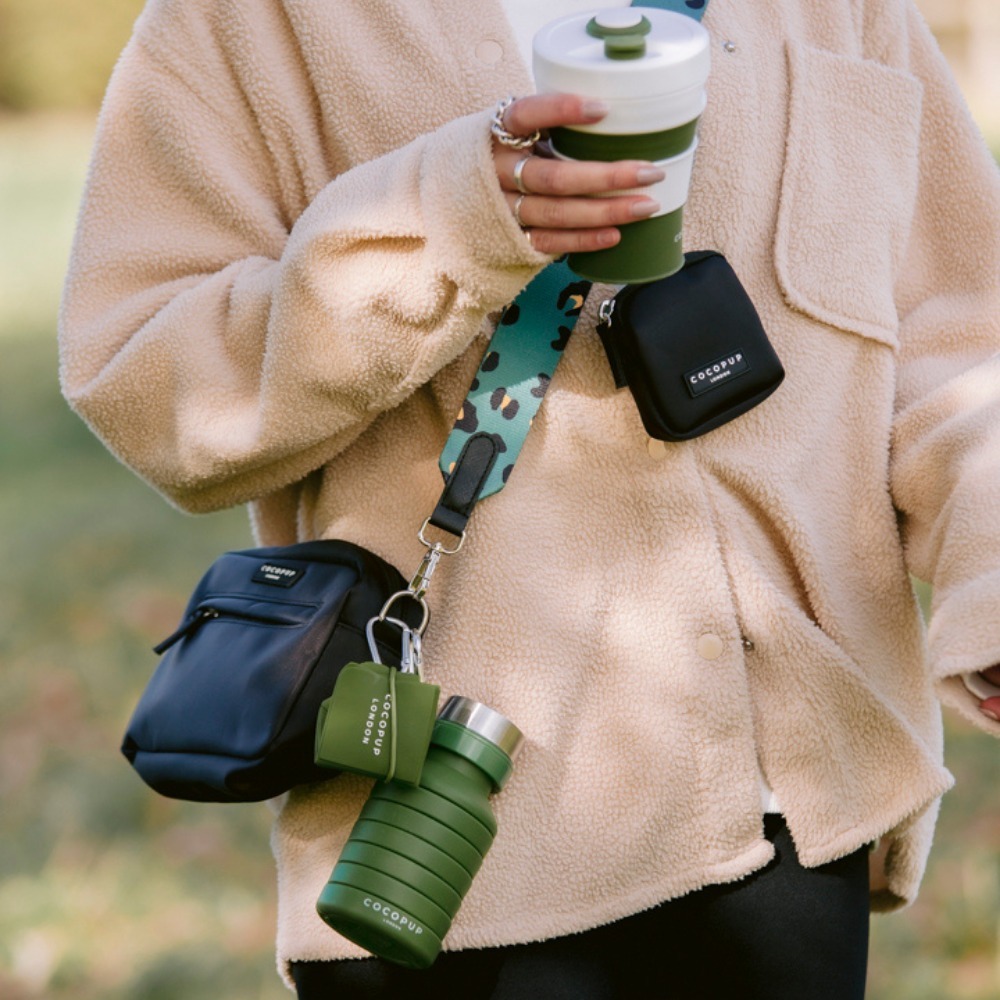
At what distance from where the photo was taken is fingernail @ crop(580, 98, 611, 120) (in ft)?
3.98

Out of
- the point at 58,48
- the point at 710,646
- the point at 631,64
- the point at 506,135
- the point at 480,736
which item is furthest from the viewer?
the point at 58,48

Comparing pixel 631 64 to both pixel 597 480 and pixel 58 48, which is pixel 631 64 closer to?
pixel 597 480

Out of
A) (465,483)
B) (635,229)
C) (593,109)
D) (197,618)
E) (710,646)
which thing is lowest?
(710,646)

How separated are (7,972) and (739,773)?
6.98 feet

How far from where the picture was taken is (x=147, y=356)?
5.14 feet

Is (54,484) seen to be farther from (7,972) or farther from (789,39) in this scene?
(789,39)

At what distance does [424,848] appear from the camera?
139 centimetres

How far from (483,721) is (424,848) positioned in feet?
0.48

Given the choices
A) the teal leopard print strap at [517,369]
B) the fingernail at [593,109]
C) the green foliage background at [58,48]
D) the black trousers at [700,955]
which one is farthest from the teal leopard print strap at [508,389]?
the green foliage background at [58,48]

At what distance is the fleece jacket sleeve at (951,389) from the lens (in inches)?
55.6

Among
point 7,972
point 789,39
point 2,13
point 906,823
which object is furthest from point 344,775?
point 2,13

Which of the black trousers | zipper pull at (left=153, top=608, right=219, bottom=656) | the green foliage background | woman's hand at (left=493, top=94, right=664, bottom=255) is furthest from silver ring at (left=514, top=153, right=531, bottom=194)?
the green foliage background

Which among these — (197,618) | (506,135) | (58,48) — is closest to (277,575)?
(197,618)

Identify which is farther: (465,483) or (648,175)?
(465,483)
